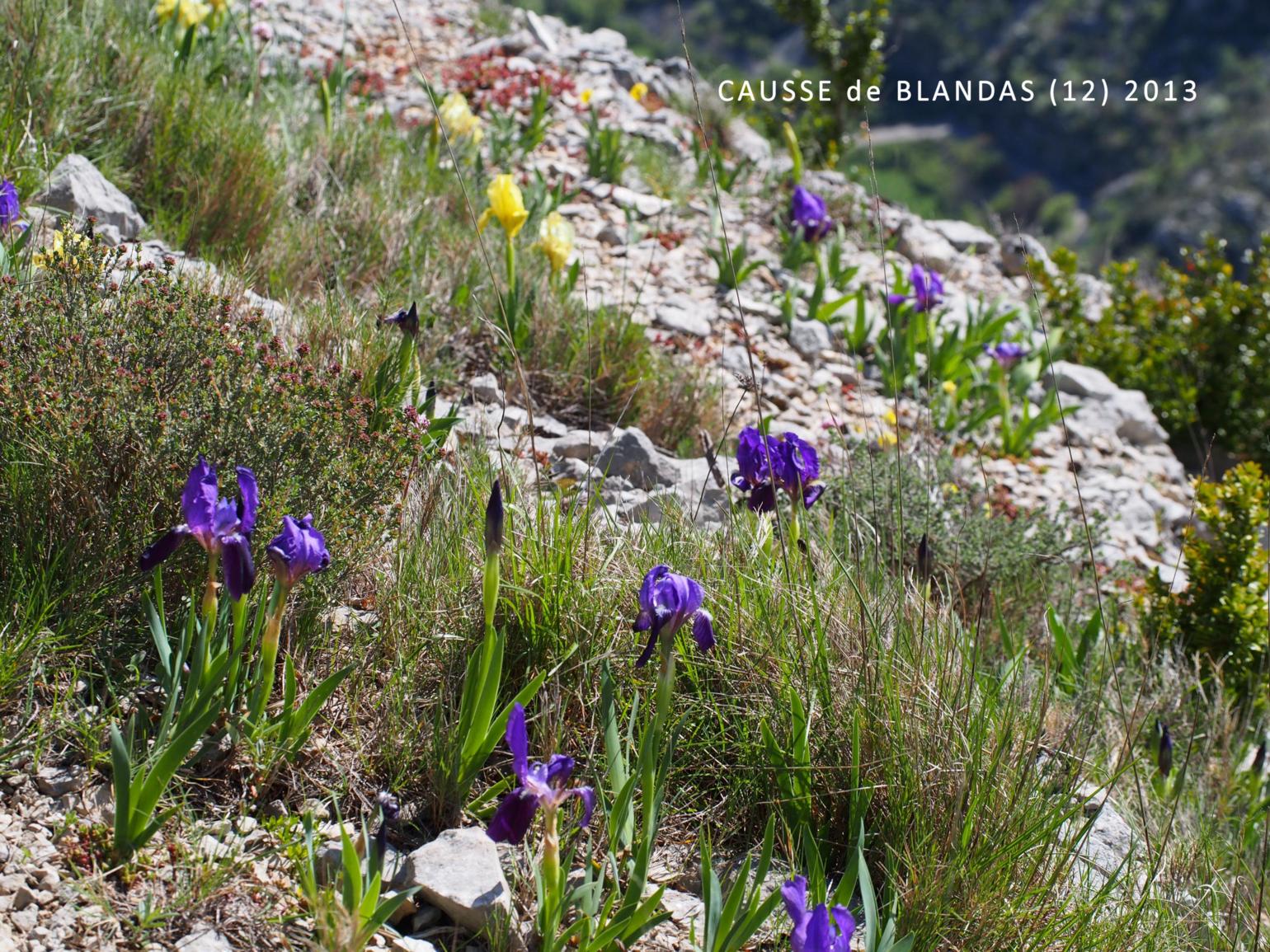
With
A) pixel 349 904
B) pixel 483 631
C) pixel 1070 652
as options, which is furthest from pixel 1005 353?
pixel 349 904

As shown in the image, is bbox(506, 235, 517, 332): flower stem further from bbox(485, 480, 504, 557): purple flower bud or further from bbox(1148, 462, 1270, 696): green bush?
bbox(1148, 462, 1270, 696): green bush

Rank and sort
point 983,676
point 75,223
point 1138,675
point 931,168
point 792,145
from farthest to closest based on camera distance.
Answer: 1. point 931,168
2. point 792,145
3. point 1138,675
4. point 75,223
5. point 983,676

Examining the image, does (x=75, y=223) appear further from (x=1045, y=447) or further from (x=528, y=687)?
(x=1045, y=447)

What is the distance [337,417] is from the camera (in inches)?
90.4

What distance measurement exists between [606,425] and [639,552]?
1394 mm

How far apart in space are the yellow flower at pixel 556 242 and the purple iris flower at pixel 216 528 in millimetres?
2445

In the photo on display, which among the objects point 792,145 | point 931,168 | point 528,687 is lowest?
point 528,687

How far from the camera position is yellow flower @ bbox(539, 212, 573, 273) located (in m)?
4.07

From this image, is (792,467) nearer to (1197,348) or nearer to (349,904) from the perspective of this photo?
Result: (349,904)

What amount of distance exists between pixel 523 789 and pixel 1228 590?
333cm

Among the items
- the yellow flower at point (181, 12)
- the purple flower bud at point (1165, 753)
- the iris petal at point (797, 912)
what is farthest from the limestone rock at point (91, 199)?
the purple flower bud at point (1165, 753)

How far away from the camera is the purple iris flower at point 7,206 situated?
2.75 meters

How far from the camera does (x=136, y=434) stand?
2088 millimetres

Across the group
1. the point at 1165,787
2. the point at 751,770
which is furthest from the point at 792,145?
the point at 751,770
